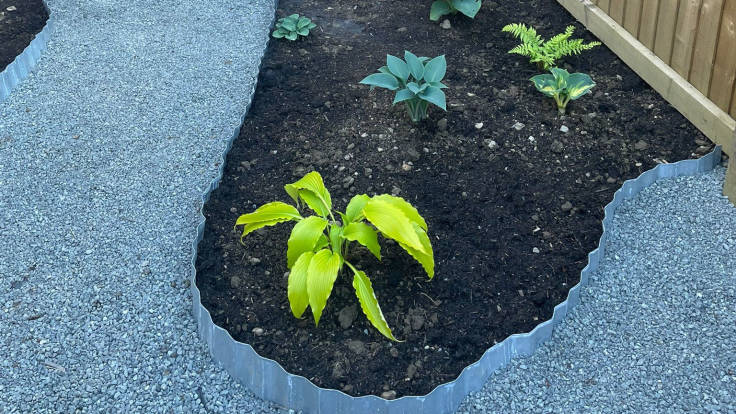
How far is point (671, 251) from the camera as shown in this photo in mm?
3326

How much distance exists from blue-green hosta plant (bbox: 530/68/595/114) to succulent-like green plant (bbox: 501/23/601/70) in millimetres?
252

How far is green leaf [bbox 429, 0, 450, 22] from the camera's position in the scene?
4.99 metres

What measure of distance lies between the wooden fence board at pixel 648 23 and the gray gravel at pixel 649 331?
1.12m

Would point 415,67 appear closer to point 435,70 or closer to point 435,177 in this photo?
point 435,70

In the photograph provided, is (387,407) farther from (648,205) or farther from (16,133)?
(16,133)

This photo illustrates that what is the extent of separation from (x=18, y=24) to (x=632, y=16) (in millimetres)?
3972

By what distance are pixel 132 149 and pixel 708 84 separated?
296cm

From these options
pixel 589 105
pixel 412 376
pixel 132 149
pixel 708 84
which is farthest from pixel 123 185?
pixel 708 84

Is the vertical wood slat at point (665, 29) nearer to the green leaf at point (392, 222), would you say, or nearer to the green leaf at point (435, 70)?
the green leaf at point (435, 70)

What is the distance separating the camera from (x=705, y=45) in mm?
3830

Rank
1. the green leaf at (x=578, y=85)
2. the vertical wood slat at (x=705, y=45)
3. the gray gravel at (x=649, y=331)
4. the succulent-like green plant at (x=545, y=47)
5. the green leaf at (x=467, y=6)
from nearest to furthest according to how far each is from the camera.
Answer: the gray gravel at (x=649, y=331), the vertical wood slat at (x=705, y=45), the green leaf at (x=578, y=85), the succulent-like green plant at (x=545, y=47), the green leaf at (x=467, y=6)

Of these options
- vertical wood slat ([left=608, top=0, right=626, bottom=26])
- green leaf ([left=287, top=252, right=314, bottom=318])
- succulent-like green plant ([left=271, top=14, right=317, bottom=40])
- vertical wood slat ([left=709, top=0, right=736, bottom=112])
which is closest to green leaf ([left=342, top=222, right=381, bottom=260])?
green leaf ([left=287, top=252, right=314, bottom=318])

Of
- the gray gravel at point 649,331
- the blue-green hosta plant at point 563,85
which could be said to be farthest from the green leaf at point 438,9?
the gray gravel at point 649,331

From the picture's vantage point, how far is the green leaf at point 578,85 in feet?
13.2
